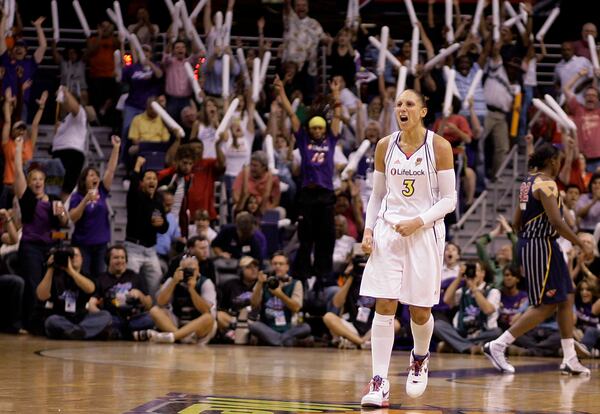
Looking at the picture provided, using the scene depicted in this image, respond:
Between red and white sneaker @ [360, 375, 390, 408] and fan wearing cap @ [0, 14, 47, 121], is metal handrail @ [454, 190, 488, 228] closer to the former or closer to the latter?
fan wearing cap @ [0, 14, 47, 121]

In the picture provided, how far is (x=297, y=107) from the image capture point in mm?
16328

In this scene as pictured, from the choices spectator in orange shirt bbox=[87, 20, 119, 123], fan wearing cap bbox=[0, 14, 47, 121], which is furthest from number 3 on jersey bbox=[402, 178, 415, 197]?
spectator in orange shirt bbox=[87, 20, 119, 123]

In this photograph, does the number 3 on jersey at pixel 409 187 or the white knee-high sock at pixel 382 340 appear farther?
the number 3 on jersey at pixel 409 187

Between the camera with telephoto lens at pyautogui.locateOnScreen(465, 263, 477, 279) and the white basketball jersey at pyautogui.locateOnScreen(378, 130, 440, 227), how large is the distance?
5594 mm

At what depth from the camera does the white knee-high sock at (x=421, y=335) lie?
7.57 metres

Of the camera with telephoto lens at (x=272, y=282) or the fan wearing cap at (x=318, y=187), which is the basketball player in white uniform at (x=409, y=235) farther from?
the fan wearing cap at (x=318, y=187)

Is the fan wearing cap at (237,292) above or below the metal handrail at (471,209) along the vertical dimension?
below

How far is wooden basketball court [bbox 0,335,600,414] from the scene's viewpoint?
282 inches

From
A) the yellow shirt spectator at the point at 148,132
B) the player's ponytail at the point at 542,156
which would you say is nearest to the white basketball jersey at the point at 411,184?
the player's ponytail at the point at 542,156

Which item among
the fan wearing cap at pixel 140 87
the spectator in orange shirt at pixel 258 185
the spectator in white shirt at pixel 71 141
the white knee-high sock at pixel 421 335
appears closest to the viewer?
the white knee-high sock at pixel 421 335

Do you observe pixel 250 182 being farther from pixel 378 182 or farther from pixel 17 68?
pixel 378 182

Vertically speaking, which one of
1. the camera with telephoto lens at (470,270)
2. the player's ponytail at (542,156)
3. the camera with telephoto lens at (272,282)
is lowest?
the camera with telephoto lens at (272,282)

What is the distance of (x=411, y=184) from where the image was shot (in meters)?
7.50

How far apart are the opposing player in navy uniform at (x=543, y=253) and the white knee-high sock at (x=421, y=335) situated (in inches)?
115
